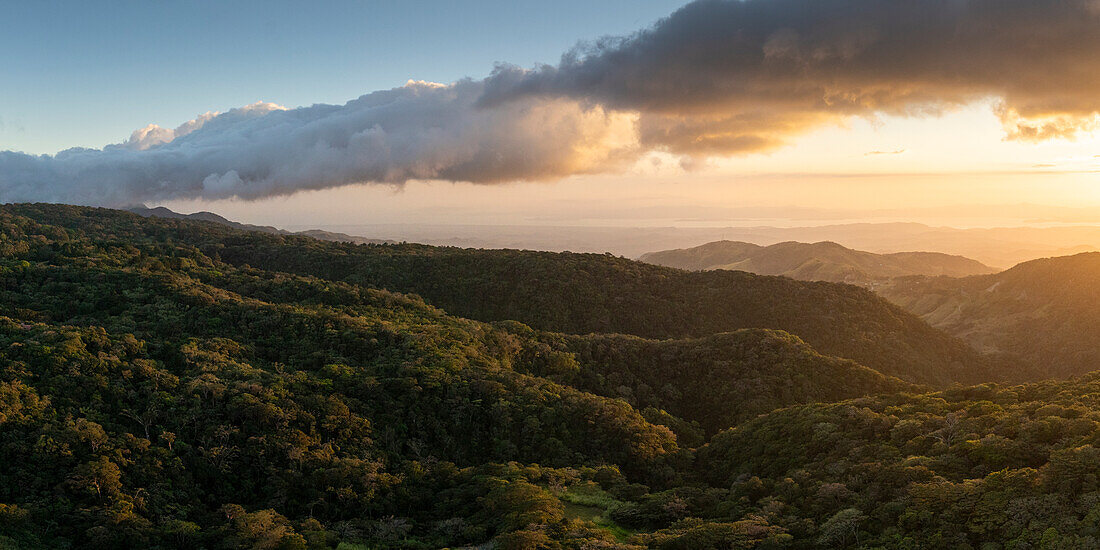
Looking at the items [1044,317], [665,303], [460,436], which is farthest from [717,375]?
[1044,317]

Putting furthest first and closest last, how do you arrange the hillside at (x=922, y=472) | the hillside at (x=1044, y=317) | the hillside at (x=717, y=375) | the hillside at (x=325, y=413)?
1. the hillside at (x=1044, y=317)
2. the hillside at (x=717, y=375)
3. the hillside at (x=325, y=413)
4. the hillside at (x=922, y=472)

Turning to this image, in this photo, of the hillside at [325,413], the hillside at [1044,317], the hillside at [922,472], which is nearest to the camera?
the hillside at [922,472]

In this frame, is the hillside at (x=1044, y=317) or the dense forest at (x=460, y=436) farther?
the hillside at (x=1044, y=317)

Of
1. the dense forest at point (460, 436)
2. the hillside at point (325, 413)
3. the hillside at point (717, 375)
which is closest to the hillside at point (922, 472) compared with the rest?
the dense forest at point (460, 436)

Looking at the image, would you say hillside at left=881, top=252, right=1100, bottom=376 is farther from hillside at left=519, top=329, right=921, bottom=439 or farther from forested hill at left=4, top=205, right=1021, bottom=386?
hillside at left=519, top=329, right=921, bottom=439

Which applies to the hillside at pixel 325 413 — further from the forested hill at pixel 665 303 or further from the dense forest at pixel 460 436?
the forested hill at pixel 665 303

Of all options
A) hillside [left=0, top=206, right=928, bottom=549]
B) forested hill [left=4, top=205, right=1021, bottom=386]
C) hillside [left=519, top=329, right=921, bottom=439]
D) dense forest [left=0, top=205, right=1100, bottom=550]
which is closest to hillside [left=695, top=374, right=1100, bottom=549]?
dense forest [left=0, top=205, right=1100, bottom=550]

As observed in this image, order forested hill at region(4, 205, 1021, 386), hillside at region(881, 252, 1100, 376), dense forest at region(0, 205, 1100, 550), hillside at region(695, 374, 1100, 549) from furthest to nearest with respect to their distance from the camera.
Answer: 1. hillside at region(881, 252, 1100, 376)
2. forested hill at region(4, 205, 1021, 386)
3. dense forest at region(0, 205, 1100, 550)
4. hillside at region(695, 374, 1100, 549)
